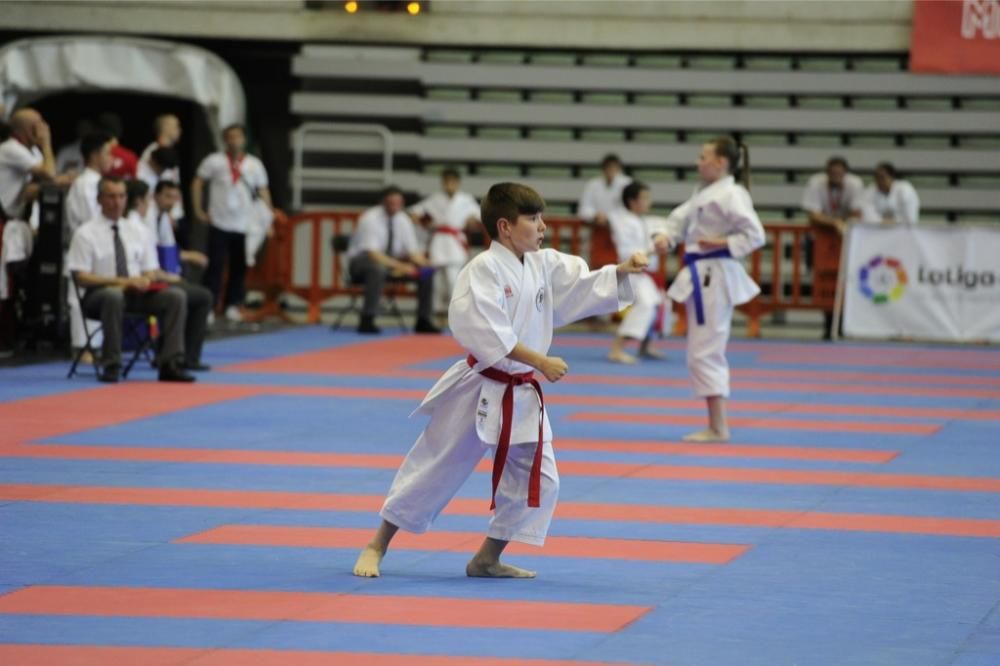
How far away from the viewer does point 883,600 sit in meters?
6.20

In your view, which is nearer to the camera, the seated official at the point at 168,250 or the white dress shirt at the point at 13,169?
the seated official at the point at 168,250

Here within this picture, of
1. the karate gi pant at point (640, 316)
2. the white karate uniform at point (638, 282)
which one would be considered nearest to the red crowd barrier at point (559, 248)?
the white karate uniform at point (638, 282)

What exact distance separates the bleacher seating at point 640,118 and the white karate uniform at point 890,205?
2784 mm

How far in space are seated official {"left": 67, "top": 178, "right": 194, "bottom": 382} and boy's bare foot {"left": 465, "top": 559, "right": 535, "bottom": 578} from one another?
6.90 meters

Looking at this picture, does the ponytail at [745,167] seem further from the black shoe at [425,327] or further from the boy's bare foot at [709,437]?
the black shoe at [425,327]

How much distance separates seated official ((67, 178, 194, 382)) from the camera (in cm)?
1298

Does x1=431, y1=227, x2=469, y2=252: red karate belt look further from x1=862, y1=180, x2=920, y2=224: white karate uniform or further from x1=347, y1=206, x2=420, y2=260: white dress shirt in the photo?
x1=862, y1=180, x2=920, y2=224: white karate uniform

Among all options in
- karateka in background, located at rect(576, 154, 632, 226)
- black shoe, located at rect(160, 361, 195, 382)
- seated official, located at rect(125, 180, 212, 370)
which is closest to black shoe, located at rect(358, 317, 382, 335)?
karateka in background, located at rect(576, 154, 632, 226)

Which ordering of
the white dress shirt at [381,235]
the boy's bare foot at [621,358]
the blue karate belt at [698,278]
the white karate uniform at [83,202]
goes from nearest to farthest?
the blue karate belt at [698,278] → the white karate uniform at [83,202] → the boy's bare foot at [621,358] → the white dress shirt at [381,235]

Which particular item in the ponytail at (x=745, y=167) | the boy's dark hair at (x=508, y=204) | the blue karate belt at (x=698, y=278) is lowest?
the blue karate belt at (x=698, y=278)

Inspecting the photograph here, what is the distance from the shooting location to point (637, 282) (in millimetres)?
16281

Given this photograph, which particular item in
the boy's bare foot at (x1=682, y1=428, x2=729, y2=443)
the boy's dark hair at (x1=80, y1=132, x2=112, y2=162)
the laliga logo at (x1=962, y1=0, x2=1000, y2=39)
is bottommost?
the boy's bare foot at (x1=682, y1=428, x2=729, y2=443)

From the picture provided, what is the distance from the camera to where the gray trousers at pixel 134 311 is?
42.4 ft

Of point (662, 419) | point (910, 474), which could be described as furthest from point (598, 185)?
point (910, 474)
